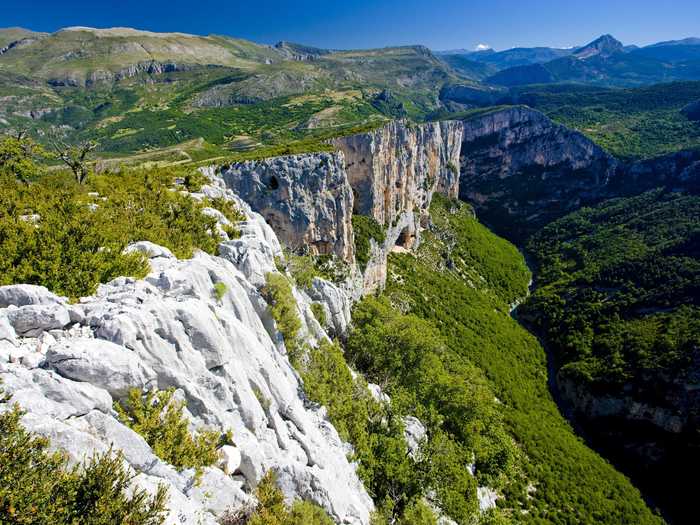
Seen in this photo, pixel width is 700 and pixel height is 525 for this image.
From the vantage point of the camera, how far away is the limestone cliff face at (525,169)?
13462 cm

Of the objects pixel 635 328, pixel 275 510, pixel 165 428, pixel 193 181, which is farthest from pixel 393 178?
pixel 165 428

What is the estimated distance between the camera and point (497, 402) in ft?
173

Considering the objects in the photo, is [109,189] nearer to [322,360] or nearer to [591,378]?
[322,360]

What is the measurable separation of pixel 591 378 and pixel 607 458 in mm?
11952

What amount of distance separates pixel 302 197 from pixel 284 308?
32292 mm

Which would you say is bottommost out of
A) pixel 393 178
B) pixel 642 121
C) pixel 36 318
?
pixel 393 178

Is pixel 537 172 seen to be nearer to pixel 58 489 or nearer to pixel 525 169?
pixel 525 169

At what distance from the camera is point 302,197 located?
170 feet

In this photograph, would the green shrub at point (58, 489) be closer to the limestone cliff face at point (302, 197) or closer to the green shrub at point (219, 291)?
the green shrub at point (219, 291)

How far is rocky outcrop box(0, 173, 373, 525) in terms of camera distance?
9.84 metres

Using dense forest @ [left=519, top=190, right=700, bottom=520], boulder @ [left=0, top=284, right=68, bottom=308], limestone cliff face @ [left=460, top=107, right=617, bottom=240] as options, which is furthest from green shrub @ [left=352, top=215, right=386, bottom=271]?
limestone cliff face @ [left=460, top=107, right=617, bottom=240]

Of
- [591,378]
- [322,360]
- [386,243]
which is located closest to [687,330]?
[591,378]

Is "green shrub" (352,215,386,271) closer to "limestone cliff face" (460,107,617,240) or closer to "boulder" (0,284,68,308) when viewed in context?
"boulder" (0,284,68,308)

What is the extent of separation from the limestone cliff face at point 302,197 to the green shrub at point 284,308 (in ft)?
97.1
